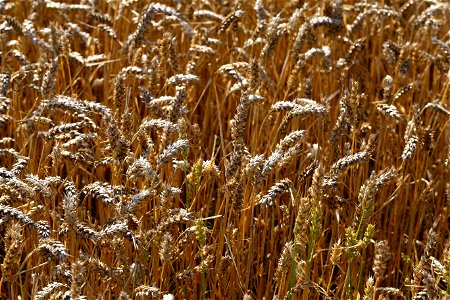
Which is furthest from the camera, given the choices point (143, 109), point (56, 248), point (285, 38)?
point (285, 38)

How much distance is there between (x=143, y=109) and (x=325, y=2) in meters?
0.74

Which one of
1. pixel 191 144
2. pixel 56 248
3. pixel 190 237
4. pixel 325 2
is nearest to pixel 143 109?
pixel 191 144

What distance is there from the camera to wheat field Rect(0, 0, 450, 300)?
5.80 feet

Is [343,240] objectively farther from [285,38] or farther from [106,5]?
[106,5]

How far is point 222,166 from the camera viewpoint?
8.13 ft

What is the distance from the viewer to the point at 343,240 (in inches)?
88.7

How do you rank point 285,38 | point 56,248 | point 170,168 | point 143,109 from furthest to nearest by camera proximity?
1. point 285,38
2. point 143,109
3. point 170,168
4. point 56,248

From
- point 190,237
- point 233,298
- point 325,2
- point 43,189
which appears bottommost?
point 233,298

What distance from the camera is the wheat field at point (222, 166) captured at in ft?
5.80

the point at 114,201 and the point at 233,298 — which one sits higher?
the point at 114,201

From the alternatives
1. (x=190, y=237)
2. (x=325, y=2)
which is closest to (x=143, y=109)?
(x=325, y=2)

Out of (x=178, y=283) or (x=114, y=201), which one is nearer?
(x=114, y=201)

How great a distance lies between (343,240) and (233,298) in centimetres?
39

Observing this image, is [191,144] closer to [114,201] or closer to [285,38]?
[114,201]
